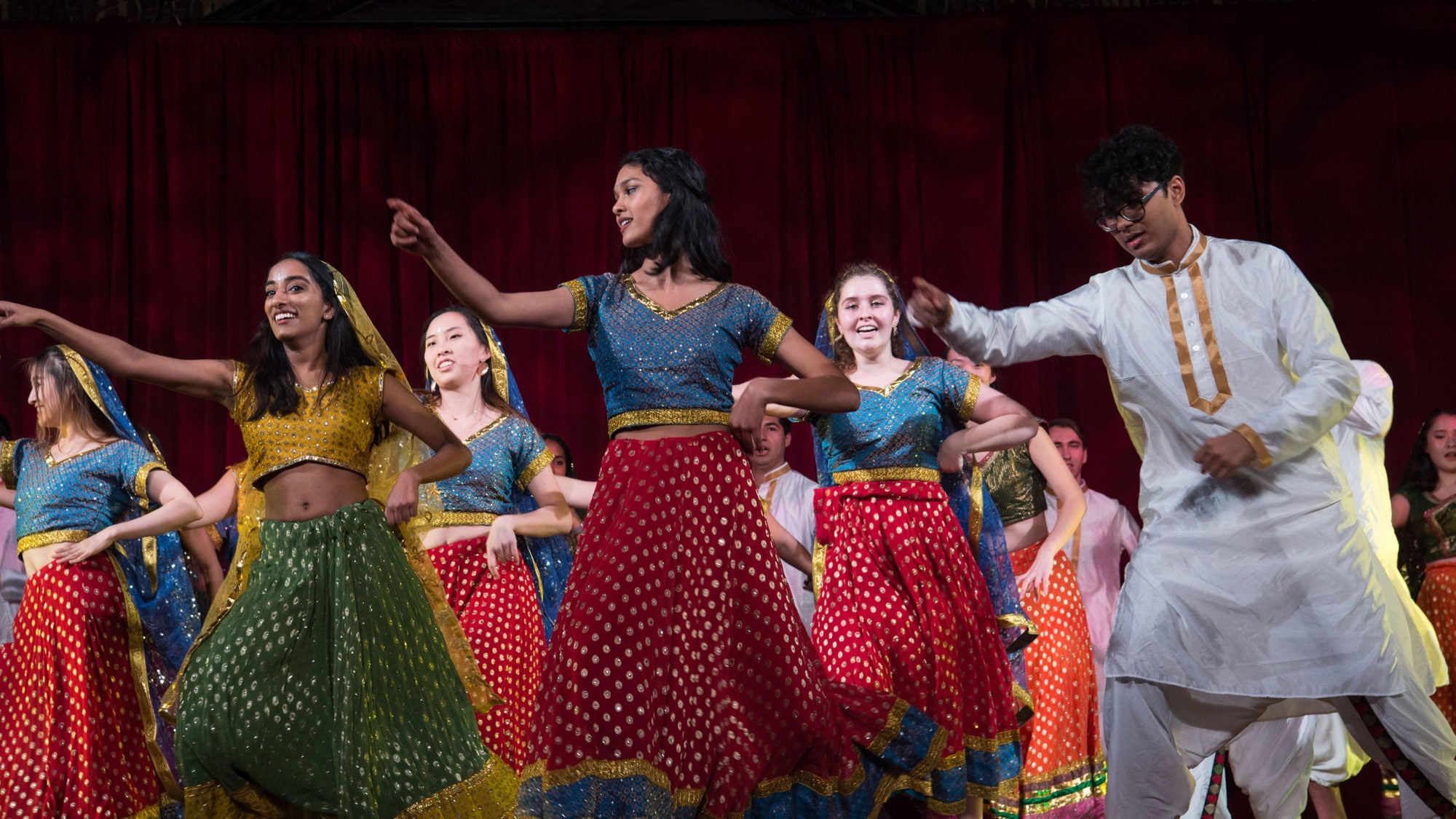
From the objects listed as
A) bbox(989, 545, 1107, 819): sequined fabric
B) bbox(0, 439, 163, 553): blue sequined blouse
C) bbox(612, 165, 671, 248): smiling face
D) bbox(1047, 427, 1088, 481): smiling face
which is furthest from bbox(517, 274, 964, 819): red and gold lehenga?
bbox(1047, 427, 1088, 481): smiling face

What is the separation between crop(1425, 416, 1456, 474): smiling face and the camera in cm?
566

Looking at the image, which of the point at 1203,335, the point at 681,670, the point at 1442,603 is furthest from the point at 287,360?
the point at 1442,603

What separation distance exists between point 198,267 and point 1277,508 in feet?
19.0

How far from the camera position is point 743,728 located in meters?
2.86

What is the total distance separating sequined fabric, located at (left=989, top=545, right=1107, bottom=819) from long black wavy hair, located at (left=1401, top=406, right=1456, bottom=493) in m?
1.55

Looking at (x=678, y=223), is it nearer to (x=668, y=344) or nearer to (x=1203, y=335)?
(x=668, y=344)

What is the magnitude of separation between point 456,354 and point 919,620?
6.18ft

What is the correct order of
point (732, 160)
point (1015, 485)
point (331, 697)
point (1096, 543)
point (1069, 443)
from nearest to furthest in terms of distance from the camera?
point (331, 697)
point (1015, 485)
point (1069, 443)
point (1096, 543)
point (732, 160)

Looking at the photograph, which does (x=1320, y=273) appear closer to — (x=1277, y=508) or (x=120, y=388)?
(x=1277, y=508)

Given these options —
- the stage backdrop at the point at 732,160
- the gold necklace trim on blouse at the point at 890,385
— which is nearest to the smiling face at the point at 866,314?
the gold necklace trim on blouse at the point at 890,385

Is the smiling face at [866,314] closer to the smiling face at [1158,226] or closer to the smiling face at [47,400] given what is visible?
the smiling face at [1158,226]

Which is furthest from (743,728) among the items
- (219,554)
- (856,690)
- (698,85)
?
(698,85)

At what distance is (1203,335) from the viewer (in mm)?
3066

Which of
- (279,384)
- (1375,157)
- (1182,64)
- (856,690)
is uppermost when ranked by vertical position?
(1182,64)
